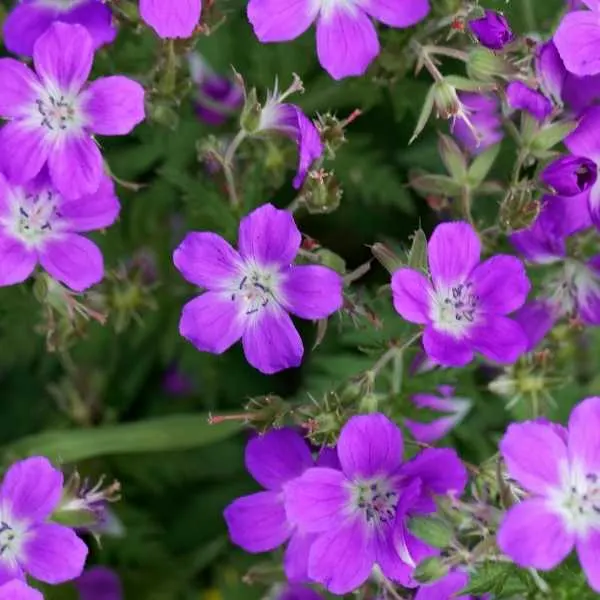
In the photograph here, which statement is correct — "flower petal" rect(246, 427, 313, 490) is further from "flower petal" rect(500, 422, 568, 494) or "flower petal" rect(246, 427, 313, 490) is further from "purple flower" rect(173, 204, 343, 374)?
"flower petal" rect(500, 422, 568, 494)

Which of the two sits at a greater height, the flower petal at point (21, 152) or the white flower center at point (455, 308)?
the flower petal at point (21, 152)

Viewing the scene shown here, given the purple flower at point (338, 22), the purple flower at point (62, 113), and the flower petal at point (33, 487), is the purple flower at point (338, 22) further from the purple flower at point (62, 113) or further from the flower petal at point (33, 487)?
the flower petal at point (33, 487)

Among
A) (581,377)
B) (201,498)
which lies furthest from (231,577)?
(581,377)

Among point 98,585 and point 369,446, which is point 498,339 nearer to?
point 369,446

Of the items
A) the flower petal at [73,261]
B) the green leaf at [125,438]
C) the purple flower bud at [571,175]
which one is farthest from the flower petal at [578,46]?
the green leaf at [125,438]

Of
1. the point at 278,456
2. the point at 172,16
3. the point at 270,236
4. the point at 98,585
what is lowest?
the point at 98,585

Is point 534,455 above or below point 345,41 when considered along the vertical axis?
below

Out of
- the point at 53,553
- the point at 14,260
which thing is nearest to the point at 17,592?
the point at 53,553
